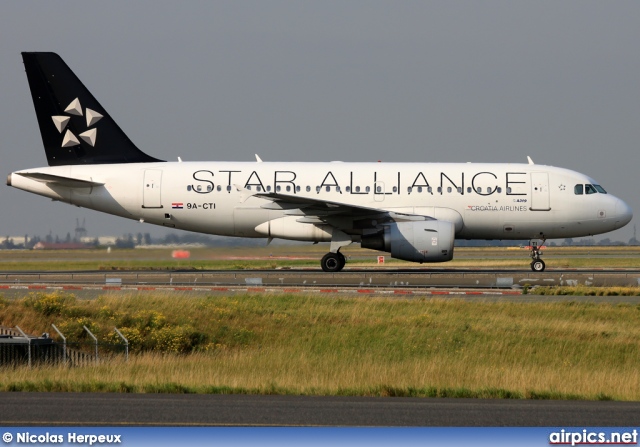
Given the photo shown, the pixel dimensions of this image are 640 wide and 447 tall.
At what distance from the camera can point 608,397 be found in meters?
13.8

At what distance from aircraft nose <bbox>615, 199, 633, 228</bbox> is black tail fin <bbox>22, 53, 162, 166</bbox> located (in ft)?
62.1

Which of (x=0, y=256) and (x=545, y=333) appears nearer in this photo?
(x=545, y=333)

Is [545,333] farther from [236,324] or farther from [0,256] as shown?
[0,256]

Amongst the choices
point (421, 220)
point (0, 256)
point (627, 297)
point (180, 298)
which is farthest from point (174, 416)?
point (0, 256)

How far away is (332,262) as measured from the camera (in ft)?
117

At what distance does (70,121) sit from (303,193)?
9.81m

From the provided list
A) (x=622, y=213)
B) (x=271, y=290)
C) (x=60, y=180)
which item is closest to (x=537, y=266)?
(x=622, y=213)

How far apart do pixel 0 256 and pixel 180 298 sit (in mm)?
24320

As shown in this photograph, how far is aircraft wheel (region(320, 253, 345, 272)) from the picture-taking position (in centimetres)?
3572

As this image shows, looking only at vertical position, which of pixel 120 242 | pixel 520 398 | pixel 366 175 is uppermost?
pixel 366 175

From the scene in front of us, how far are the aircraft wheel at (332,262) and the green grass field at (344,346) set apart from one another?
9.33 meters
